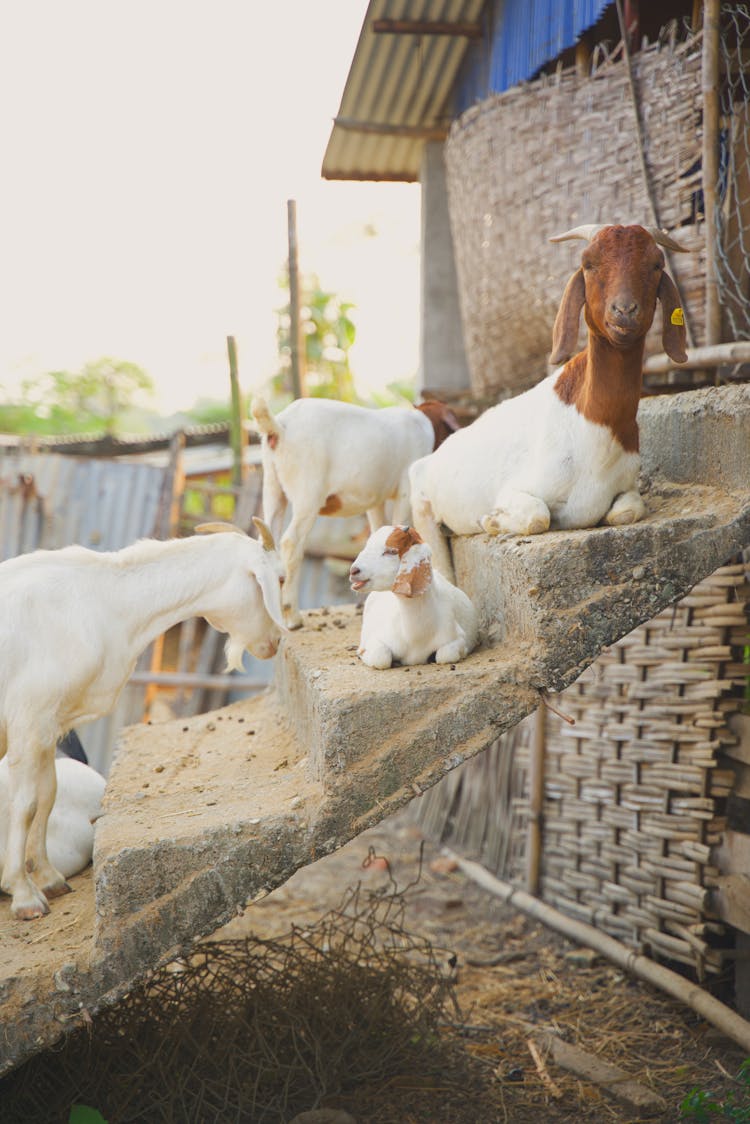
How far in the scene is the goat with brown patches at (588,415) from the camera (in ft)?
13.0

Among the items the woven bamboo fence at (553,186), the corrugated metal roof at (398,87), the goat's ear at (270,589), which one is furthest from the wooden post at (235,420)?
the goat's ear at (270,589)

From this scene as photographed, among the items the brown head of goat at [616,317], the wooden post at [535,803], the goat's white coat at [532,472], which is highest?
the brown head of goat at [616,317]

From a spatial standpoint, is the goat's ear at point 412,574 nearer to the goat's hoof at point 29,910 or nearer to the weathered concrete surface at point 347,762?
the weathered concrete surface at point 347,762

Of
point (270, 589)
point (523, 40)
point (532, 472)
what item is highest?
point (523, 40)

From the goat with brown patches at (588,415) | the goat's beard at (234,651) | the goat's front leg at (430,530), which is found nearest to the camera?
the goat with brown patches at (588,415)

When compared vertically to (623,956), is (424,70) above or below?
above

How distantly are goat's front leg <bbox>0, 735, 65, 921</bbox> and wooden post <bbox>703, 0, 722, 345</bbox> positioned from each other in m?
3.66

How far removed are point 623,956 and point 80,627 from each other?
12.2 ft

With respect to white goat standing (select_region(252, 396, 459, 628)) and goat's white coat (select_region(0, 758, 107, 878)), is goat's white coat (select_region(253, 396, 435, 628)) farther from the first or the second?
goat's white coat (select_region(0, 758, 107, 878))

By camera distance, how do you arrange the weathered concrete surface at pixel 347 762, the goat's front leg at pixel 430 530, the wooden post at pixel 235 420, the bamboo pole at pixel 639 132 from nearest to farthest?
the weathered concrete surface at pixel 347 762
the goat's front leg at pixel 430 530
the bamboo pole at pixel 639 132
the wooden post at pixel 235 420

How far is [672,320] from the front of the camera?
4.12 m

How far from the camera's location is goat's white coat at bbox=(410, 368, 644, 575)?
165 inches

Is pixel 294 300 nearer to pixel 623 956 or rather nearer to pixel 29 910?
pixel 623 956

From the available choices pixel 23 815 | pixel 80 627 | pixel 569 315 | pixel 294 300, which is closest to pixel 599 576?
pixel 569 315
